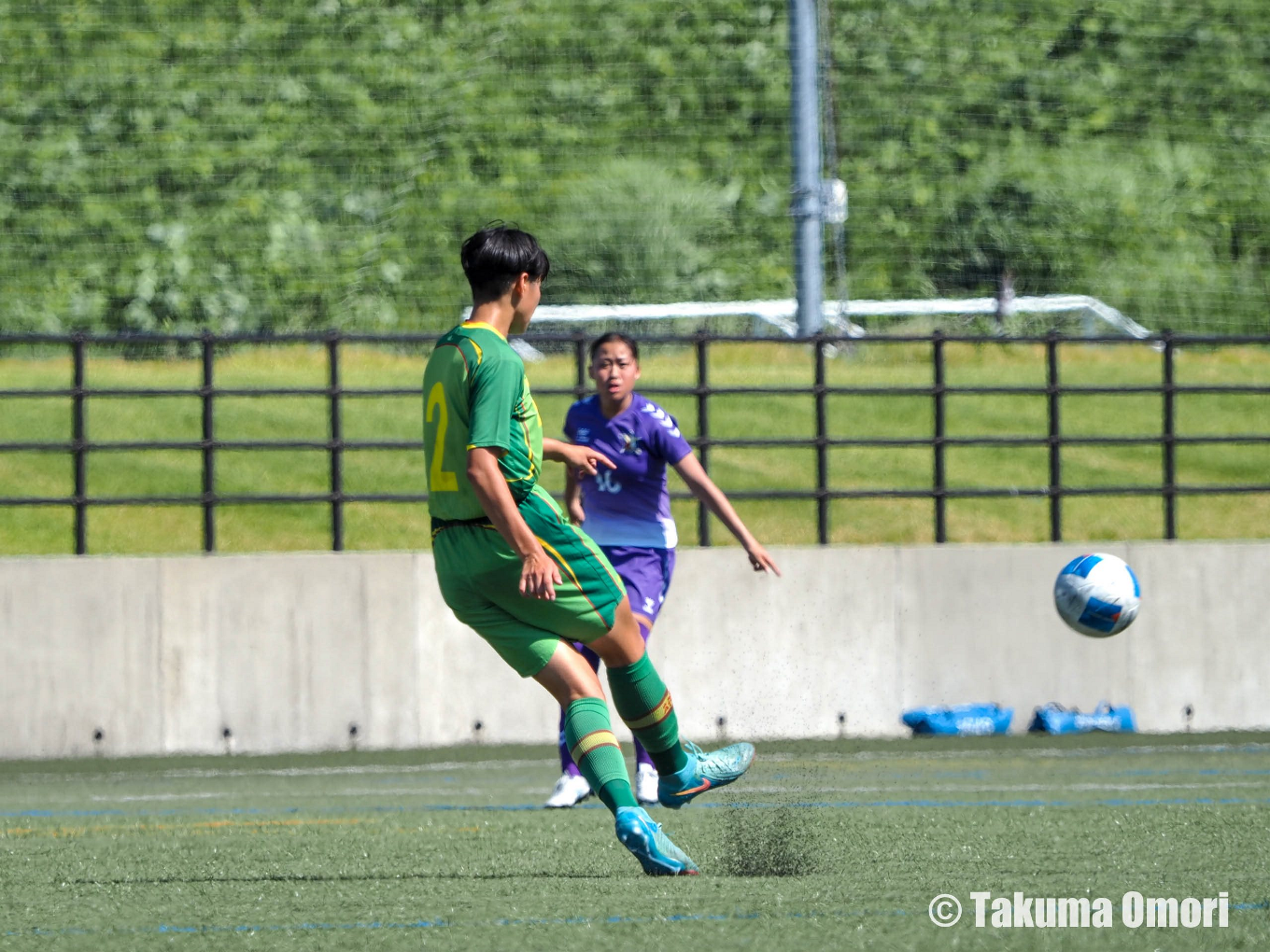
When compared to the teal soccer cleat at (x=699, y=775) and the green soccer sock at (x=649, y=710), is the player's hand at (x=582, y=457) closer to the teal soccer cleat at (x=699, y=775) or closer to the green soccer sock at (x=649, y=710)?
the green soccer sock at (x=649, y=710)

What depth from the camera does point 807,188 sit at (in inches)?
528

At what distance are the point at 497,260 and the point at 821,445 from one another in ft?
21.0

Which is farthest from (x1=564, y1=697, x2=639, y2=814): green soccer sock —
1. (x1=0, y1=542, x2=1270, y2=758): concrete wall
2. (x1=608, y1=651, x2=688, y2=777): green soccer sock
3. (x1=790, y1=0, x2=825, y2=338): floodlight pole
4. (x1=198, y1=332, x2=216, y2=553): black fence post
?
(x1=790, y1=0, x2=825, y2=338): floodlight pole

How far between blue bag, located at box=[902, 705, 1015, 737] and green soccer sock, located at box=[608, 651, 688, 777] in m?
5.37

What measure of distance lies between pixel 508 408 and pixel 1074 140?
17.9m

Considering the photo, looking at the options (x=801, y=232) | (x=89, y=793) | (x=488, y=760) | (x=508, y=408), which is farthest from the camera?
(x=801, y=232)

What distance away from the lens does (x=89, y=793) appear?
A: 357 inches

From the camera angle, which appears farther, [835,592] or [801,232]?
[801,232]

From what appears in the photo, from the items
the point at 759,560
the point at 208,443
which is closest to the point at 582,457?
the point at 759,560

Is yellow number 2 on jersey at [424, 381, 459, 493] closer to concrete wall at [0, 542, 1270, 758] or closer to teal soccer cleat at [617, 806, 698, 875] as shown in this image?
teal soccer cleat at [617, 806, 698, 875]

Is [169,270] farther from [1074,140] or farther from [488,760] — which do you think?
[488,760]

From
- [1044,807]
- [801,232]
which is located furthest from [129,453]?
[1044,807]

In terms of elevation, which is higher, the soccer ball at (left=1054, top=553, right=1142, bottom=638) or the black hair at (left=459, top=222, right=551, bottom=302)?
the black hair at (left=459, top=222, right=551, bottom=302)

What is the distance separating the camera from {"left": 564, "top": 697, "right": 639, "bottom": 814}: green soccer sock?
5582 millimetres
